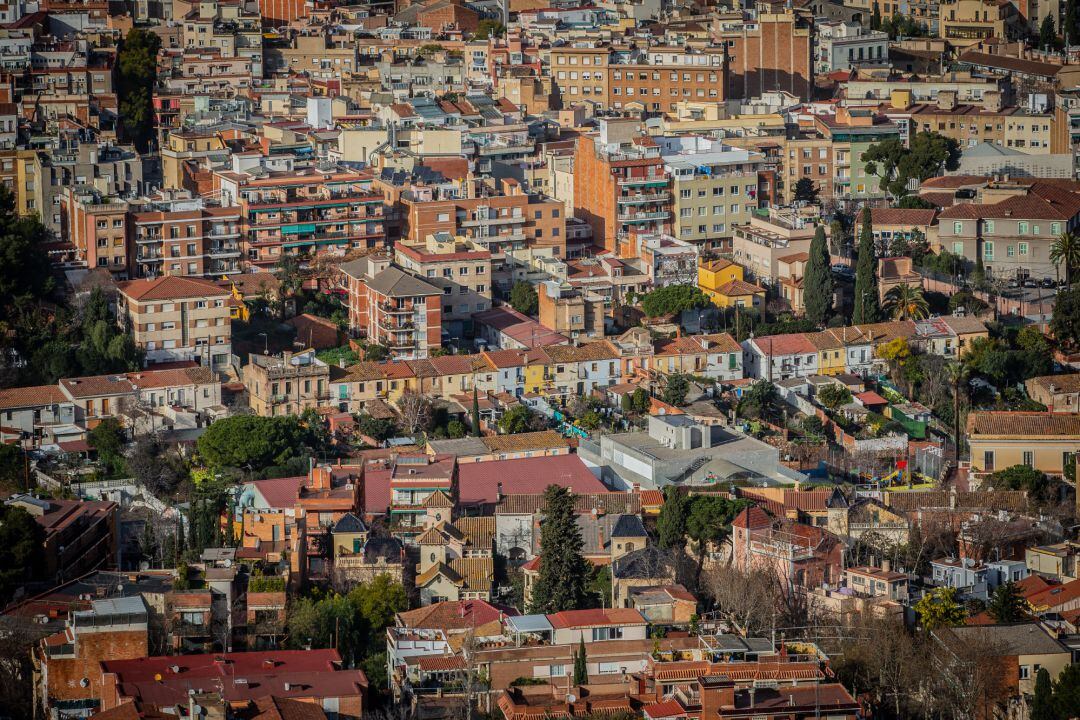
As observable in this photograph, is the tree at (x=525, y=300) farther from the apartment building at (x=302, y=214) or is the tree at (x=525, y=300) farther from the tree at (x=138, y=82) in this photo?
the tree at (x=138, y=82)

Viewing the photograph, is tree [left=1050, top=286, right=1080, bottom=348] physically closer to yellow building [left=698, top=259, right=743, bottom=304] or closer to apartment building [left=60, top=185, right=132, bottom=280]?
yellow building [left=698, top=259, right=743, bottom=304]

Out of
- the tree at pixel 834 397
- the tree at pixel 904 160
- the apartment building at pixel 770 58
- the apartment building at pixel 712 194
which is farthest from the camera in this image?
the apartment building at pixel 770 58

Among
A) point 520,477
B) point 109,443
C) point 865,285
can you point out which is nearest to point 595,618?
point 520,477

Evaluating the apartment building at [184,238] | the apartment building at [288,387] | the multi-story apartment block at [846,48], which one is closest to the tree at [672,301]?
the apartment building at [288,387]

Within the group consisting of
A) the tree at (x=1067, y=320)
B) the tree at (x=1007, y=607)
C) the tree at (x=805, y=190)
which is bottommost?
the tree at (x=1007, y=607)

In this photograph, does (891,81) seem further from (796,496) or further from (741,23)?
(796,496)

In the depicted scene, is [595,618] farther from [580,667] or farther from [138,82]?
[138,82]
